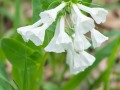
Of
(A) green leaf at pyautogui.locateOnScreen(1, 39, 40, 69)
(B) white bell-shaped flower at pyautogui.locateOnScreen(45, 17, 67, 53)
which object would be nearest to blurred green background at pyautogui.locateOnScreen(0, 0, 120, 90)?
(A) green leaf at pyautogui.locateOnScreen(1, 39, 40, 69)

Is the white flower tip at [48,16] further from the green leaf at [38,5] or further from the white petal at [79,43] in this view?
the green leaf at [38,5]

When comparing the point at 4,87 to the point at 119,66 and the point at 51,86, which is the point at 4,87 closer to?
the point at 51,86

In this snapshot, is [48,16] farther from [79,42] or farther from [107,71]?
[107,71]

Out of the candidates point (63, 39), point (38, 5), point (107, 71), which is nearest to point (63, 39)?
point (63, 39)

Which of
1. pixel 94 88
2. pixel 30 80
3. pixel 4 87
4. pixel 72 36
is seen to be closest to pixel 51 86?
pixel 94 88

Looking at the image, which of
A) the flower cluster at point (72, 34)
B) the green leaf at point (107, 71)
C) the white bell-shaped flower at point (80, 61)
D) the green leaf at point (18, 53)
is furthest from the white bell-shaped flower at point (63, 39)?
the green leaf at point (107, 71)

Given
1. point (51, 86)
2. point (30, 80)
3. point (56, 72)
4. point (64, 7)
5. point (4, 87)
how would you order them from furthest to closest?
point (56, 72) < point (51, 86) < point (30, 80) < point (4, 87) < point (64, 7)
